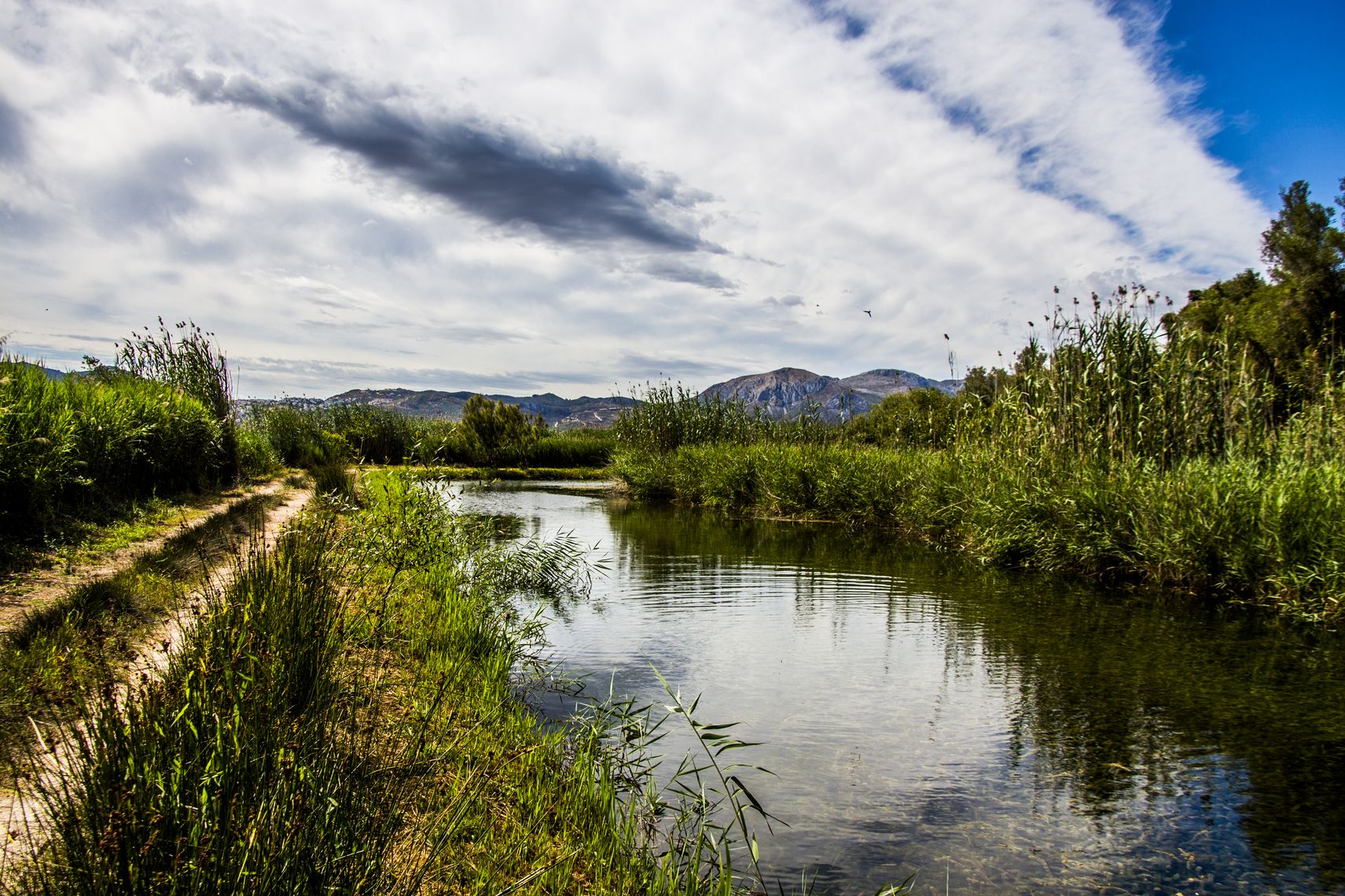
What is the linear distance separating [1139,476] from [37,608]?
11539 millimetres

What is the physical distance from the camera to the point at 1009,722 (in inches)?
221

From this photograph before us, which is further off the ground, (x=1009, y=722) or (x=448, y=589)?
(x=448, y=589)

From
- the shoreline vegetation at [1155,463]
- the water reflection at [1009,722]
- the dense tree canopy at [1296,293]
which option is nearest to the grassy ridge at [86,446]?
the water reflection at [1009,722]

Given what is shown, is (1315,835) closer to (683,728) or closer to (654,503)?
(683,728)

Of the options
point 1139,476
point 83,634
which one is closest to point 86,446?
point 83,634

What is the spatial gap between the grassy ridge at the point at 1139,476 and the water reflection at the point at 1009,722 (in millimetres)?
702

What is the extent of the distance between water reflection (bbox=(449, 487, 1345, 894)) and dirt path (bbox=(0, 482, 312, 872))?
116 inches

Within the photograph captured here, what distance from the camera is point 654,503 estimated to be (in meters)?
23.8

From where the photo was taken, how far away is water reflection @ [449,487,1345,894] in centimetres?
387

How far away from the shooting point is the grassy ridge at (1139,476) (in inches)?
326

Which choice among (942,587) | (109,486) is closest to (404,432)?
(109,486)

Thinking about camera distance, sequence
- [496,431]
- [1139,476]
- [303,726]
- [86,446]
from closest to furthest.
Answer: [303,726] → [86,446] → [1139,476] → [496,431]

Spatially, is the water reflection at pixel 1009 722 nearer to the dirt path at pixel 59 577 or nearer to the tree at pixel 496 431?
the dirt path at pixel 59 577

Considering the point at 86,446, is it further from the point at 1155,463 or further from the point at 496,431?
the point at 496,431
